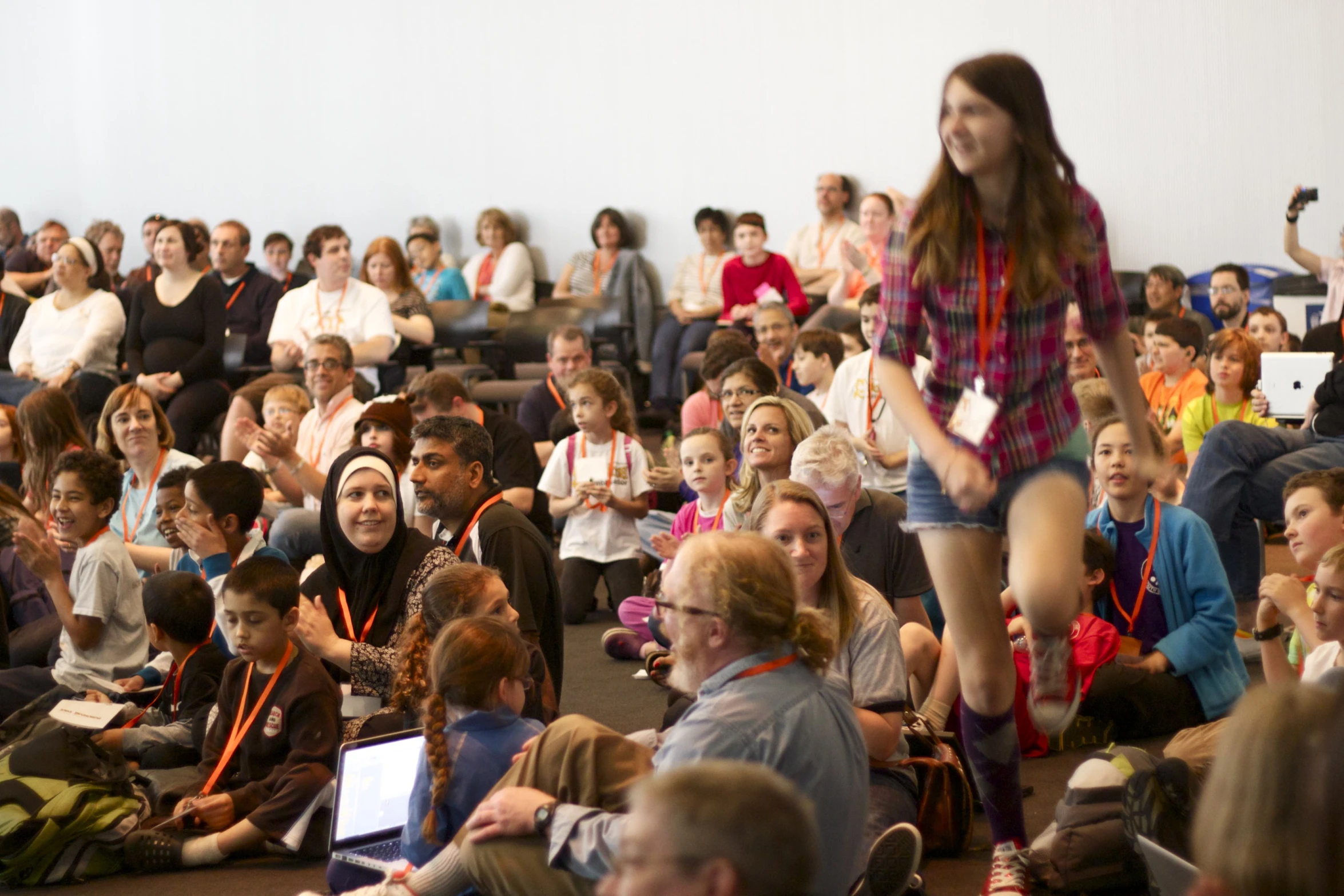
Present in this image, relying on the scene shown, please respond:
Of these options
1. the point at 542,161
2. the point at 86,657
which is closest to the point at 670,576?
the point at 86,657

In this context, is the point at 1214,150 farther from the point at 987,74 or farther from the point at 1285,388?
the point at 987,74

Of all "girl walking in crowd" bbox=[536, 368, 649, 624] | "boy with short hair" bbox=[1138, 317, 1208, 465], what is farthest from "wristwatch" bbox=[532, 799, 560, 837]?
"boy with short hair" bbox=[1138, 317, 1208, 465]

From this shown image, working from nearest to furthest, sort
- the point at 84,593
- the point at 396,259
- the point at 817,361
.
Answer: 1. the point at 84,593
2. the point at 817,361
3. the point at 396,259

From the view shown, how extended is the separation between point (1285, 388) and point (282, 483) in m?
3.74

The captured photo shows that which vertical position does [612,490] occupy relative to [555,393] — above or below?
below

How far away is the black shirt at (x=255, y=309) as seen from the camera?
316 inches

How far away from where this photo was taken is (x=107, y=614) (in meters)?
4.20

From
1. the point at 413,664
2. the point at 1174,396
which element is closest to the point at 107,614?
the point at 413,664

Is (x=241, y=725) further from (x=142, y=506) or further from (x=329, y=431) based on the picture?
(x=329, y=431)

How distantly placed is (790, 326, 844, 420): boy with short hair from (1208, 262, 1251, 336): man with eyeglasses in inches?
102

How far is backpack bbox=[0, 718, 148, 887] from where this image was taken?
315 cm

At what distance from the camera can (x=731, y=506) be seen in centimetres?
420

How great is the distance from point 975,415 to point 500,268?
8.95m

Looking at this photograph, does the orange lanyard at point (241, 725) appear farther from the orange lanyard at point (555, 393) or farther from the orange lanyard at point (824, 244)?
the orange lanyard at point (824, 244)
